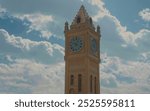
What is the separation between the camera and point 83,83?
75.2m

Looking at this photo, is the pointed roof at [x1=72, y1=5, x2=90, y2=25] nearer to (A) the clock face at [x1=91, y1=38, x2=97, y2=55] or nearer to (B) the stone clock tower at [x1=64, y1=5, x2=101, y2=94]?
(B) the stone clock tower at [x1=64, y1=5, x2=101, y2=94]

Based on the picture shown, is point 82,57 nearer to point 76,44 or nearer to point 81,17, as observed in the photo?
point 76,44

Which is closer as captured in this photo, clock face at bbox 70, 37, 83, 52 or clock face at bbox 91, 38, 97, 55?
clock face at bbox 70, 37, 83, 52

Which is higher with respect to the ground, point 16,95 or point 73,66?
point 73,66

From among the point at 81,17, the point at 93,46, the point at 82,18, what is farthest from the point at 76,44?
the point at 81,17

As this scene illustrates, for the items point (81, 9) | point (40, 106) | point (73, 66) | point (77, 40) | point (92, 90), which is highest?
point (81, 9)

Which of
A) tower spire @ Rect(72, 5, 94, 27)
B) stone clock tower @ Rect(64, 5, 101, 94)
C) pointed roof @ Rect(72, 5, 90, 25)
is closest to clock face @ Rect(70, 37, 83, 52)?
stone clock tower @ Rect(64, 5, 101, 94)

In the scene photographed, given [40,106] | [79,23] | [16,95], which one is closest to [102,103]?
[40,106]

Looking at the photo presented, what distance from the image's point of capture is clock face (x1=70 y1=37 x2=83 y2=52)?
77188 mm

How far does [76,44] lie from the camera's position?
7800cm

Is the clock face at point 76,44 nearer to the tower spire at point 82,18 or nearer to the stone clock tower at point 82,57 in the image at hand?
the stone clock tower at point 82,57

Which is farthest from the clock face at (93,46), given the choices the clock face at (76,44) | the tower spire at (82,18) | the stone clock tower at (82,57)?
the tower spire at (82,18)

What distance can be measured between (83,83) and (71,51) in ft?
24.0

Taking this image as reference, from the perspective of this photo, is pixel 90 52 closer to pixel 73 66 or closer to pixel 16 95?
pixel 73 66
